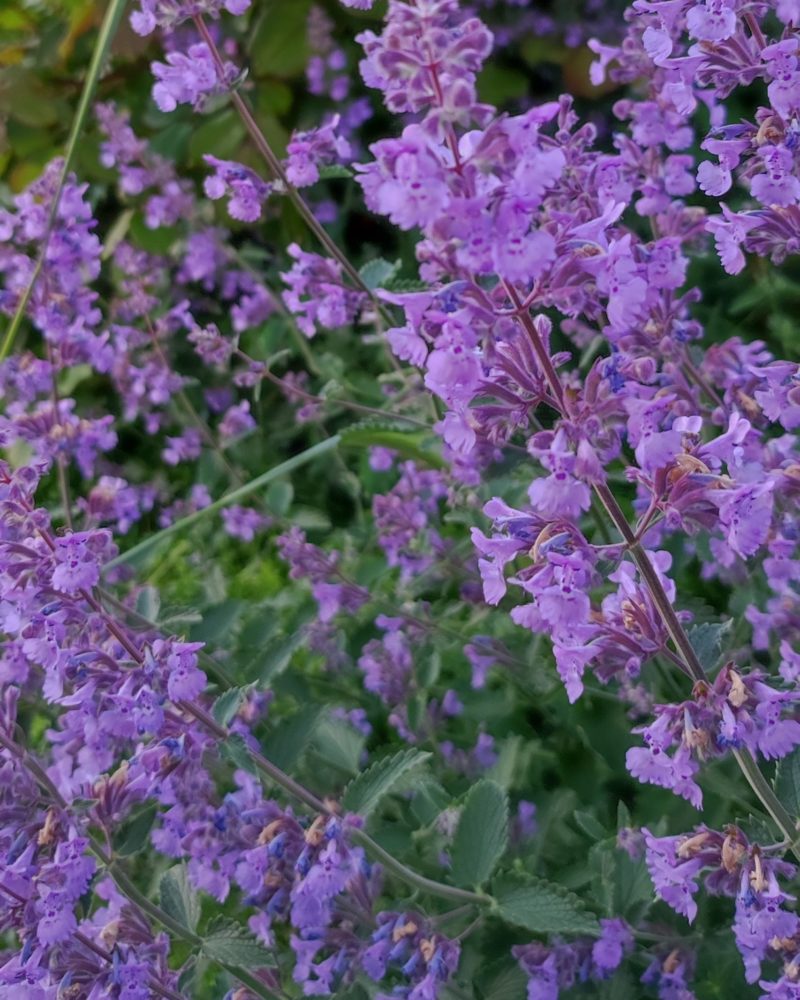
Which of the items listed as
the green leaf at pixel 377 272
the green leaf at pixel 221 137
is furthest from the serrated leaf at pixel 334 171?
the green leaf at pixel 221 137

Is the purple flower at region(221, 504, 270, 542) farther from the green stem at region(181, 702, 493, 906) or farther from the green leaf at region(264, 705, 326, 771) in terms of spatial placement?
the green stem at region(181, 702, 493, 906)

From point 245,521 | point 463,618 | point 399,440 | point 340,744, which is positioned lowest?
point 463,618

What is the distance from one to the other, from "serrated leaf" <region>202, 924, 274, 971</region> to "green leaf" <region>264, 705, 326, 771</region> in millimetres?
279

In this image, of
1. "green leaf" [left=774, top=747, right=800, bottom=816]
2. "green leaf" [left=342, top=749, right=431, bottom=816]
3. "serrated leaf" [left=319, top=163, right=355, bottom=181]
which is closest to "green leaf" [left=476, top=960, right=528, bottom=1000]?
"green leaf" [left=342, top=749, right=431, bottom=816]

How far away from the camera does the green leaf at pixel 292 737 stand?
1837 millimetres

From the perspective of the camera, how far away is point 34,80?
196 inches

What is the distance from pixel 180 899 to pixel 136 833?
121 millimetres

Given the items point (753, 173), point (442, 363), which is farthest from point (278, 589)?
point (442, 363)

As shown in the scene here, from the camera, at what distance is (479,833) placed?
5.60ft

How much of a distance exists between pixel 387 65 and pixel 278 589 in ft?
9.57

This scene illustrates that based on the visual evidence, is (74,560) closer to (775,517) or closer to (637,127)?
(775,517)

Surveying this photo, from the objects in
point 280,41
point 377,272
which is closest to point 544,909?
point 377,272

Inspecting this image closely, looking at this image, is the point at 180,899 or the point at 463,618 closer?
the point at 180,899

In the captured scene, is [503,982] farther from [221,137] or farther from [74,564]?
[221,137]
